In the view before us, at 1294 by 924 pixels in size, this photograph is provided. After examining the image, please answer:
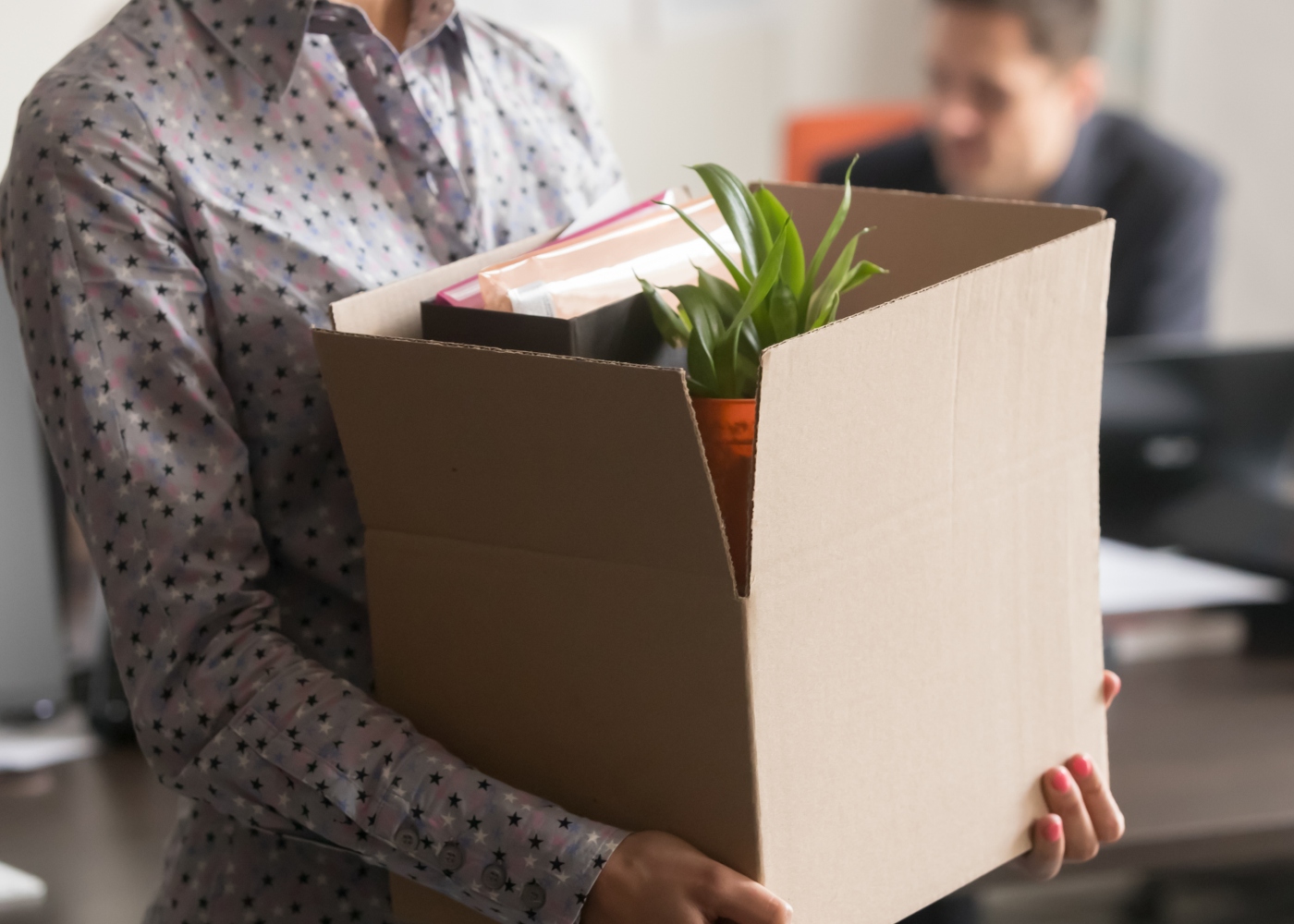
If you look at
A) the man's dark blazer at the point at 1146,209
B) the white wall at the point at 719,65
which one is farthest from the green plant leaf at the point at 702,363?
the white wall at the point at 719,65

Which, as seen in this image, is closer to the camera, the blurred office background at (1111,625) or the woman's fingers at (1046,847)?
the woman's fingers at (1046,847)

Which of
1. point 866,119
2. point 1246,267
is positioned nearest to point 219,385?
point 866,119

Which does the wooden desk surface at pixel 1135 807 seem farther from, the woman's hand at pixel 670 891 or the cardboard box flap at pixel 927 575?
the woman's hand at pixel 670 891

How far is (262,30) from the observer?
80 centimetres

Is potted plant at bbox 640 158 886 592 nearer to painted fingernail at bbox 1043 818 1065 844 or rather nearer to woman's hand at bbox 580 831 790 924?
woman's hand at bbox 580 831 790 924

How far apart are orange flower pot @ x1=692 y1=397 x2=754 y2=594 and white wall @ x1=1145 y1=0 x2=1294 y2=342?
338cm

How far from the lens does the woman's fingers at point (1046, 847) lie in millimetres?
790

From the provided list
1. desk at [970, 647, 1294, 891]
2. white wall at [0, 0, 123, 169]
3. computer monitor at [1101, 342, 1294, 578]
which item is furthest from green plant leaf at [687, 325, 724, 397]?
white wall at [0, 0, 123, 169]

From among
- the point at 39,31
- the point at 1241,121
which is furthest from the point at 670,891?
the point at 1241,121

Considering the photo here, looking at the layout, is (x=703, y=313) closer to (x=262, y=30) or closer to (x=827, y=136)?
(x=262, y=30)

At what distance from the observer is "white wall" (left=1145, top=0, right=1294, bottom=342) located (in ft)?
11.4

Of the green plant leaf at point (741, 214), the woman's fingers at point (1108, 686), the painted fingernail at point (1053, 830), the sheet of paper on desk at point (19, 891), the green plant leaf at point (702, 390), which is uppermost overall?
the green plant leaf at point (741, 214)

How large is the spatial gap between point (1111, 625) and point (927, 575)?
1.11m

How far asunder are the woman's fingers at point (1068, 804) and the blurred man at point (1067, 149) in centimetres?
168
